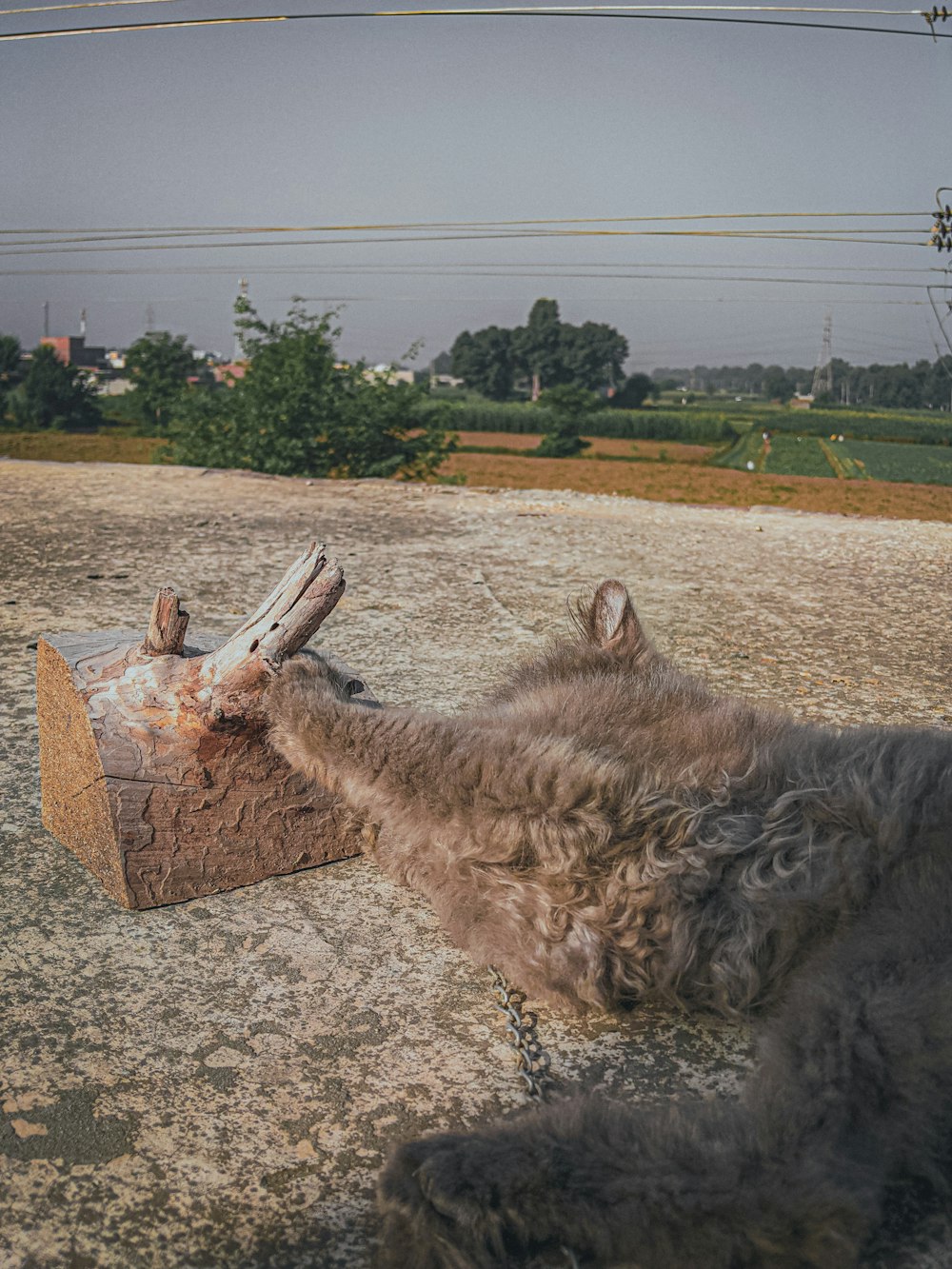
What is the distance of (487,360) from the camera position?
5253 centimetres

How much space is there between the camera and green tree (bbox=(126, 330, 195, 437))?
30.3m

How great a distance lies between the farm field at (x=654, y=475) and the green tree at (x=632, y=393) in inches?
248

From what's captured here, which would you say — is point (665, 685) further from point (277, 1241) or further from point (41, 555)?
point (41, 555)

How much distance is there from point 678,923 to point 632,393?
2168 inches

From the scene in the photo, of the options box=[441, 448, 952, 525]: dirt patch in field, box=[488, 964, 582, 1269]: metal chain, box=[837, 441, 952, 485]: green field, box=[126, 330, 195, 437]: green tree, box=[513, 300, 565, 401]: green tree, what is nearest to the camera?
box=[488, 964, 582, 1269]: metal chain

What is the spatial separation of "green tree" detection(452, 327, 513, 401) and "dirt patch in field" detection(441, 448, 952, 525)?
1171 cm

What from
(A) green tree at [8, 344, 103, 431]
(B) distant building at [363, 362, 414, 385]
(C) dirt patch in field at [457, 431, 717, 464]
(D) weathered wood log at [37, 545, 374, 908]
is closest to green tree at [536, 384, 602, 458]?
(C) dirt patch in field at [457, 431, 717, 464]

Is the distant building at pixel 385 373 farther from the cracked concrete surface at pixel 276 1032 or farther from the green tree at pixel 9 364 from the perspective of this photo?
the green tree at pixel 9 364

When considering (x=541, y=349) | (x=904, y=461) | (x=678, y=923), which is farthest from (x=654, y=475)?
(x=678, y=923)

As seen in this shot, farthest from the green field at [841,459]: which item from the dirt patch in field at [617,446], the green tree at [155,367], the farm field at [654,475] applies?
the green tree at [155,367]

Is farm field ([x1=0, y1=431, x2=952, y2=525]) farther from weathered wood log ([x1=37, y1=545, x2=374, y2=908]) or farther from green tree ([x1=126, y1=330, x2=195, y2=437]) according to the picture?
weathered wood log ([x1=37, y1=545, x2=374, y2=908])

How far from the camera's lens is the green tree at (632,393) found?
54406mm

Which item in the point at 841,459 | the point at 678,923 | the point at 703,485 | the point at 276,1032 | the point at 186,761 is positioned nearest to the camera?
the point at 678,923

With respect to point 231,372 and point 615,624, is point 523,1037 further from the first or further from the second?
point 231,372
